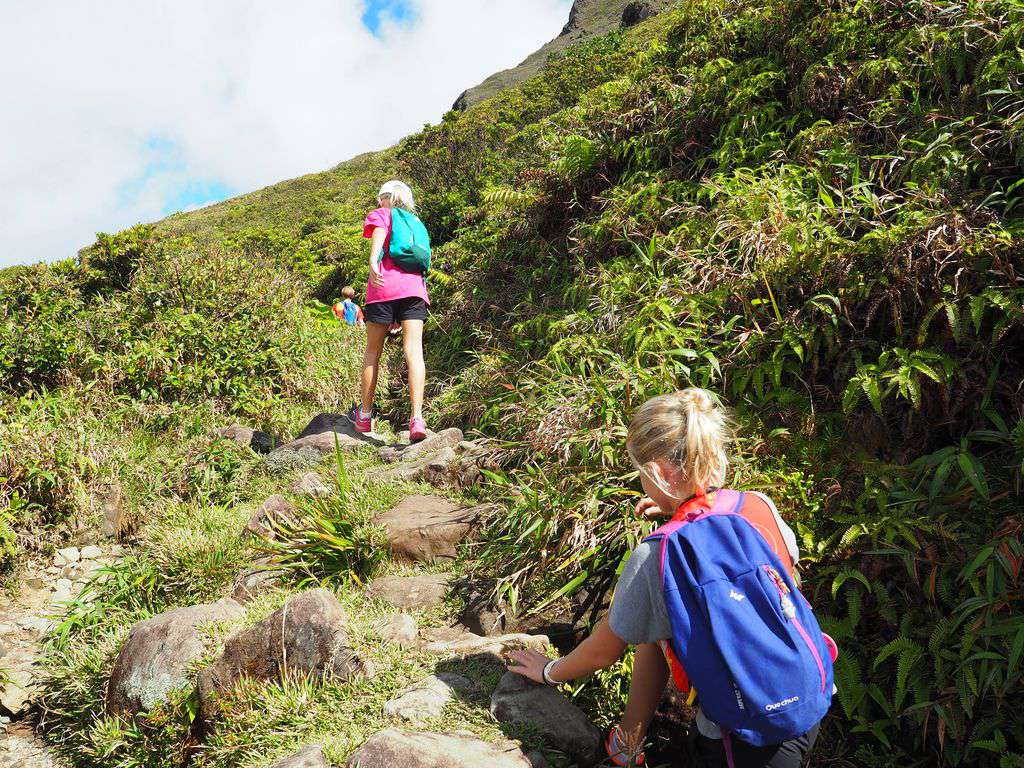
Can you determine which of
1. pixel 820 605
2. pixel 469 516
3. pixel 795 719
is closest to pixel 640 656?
pixel 795 719

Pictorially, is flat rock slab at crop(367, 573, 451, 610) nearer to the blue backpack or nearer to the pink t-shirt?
the blue backpack

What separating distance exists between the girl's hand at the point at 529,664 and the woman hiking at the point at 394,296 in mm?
2867

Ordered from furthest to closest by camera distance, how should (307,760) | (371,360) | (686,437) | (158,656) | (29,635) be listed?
(371,360)
(29,635)
(158,656)
(307,760)
(686,437)

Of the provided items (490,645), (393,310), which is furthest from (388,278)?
(490,645)

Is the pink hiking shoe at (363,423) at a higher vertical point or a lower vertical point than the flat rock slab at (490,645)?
higher

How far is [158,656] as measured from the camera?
10.4 feet

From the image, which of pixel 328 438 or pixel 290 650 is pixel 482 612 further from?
pixel 328 438

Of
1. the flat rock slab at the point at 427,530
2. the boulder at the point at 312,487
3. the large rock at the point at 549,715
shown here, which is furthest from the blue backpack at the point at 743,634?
the boulder at the point at 312,487

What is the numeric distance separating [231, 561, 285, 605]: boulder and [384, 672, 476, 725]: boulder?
139 centimetres

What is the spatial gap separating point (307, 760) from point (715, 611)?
1520 mm

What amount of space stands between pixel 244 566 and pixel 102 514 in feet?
5.97

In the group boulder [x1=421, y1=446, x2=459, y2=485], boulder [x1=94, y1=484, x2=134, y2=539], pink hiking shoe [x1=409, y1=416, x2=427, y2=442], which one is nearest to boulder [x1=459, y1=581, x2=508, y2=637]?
boulder [x1=421, y1=446, x2=459, y2=485]

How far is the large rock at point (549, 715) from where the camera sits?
2.38m

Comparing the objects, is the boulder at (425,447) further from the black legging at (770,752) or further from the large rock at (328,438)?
the black legging at (770,752)
